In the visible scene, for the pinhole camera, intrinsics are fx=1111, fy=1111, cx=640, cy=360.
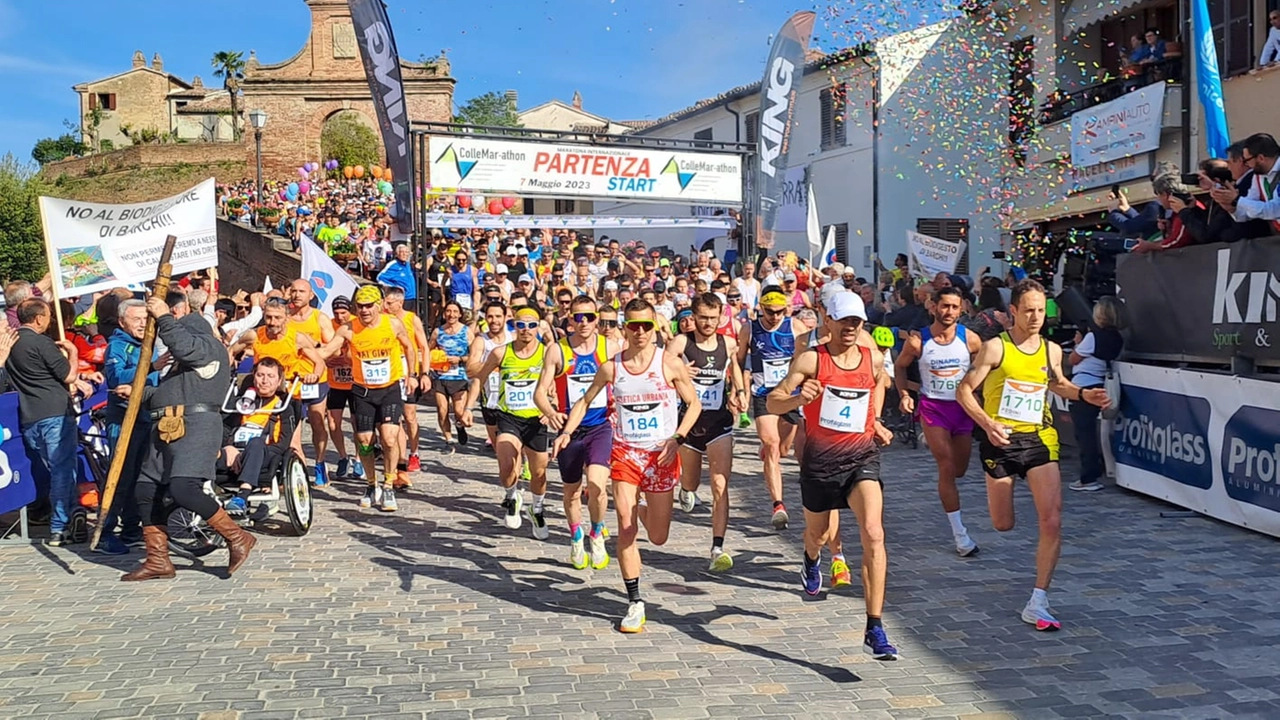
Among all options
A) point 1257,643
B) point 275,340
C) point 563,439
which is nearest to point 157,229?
point 275,340

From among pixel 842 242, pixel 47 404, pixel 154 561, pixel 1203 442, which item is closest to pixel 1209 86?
pixel 1203 442

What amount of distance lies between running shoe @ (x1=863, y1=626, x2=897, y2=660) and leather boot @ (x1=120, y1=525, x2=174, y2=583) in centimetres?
500

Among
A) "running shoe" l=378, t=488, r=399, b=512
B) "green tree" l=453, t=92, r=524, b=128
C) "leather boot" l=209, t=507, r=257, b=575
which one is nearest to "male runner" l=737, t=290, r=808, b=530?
"running shoe" l=378, t=488, r=399, b=512

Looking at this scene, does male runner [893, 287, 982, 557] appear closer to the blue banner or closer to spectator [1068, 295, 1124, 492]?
spectator [1068, 295, 1124, 492]

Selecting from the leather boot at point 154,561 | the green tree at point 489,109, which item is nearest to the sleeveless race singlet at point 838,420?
the leather boot at point 154,561

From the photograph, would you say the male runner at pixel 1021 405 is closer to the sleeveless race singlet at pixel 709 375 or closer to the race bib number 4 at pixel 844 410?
the race bib number 4 at pixel 844 410

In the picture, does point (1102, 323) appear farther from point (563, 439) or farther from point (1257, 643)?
point (563, 439)

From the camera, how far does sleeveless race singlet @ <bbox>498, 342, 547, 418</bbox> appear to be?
30.2 ft

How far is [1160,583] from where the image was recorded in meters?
7.13

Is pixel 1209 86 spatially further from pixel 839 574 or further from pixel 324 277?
pixel 324 277

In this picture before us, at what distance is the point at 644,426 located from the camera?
22.2ft

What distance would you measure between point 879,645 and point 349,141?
5440 cm

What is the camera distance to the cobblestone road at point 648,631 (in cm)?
517

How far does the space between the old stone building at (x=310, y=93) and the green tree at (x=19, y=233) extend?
12066 mm
